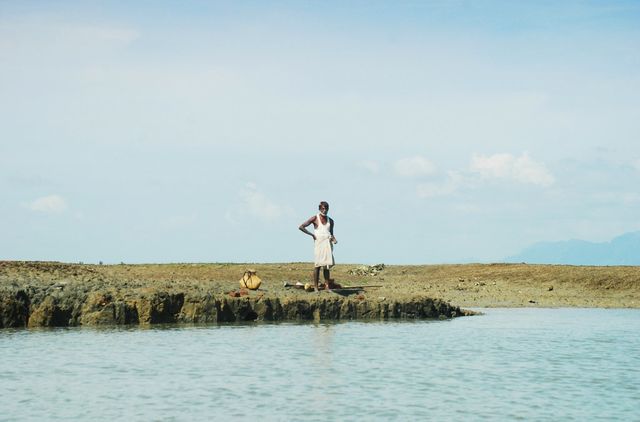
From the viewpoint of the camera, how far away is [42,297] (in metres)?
21.3

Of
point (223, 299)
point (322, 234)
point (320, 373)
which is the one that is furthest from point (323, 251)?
point (320, 373)

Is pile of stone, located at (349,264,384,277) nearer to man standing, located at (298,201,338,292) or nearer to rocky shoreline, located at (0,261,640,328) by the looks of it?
rocky shoreline, located at (0,261,640,328)

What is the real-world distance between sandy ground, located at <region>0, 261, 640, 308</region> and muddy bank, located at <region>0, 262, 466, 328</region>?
21 centimetres

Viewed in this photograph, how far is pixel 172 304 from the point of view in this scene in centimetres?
2191

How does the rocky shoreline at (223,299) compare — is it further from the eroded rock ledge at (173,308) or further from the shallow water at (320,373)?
the shallow water at (320,373)

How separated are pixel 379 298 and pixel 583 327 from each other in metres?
5.39

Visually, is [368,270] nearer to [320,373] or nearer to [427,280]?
[427,280]

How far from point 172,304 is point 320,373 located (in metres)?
8.23

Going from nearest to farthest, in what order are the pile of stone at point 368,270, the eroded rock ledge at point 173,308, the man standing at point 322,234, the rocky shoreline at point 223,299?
the eroded rock ledge at point 173,308
the rocky shoreline at point 223,299
the man standing at point 322,234
the pile of stone at point 368,270

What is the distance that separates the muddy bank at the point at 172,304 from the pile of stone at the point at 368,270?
14899 mm

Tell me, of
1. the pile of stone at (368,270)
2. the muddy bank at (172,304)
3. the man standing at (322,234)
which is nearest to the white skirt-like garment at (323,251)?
the man standing at (322,234)

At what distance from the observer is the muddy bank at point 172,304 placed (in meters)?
21.0

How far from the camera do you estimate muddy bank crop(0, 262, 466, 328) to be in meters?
21.0

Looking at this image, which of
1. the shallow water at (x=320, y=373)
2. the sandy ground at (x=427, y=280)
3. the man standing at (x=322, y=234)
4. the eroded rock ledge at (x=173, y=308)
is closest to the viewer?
the shallow water at (x=320, y=373)
